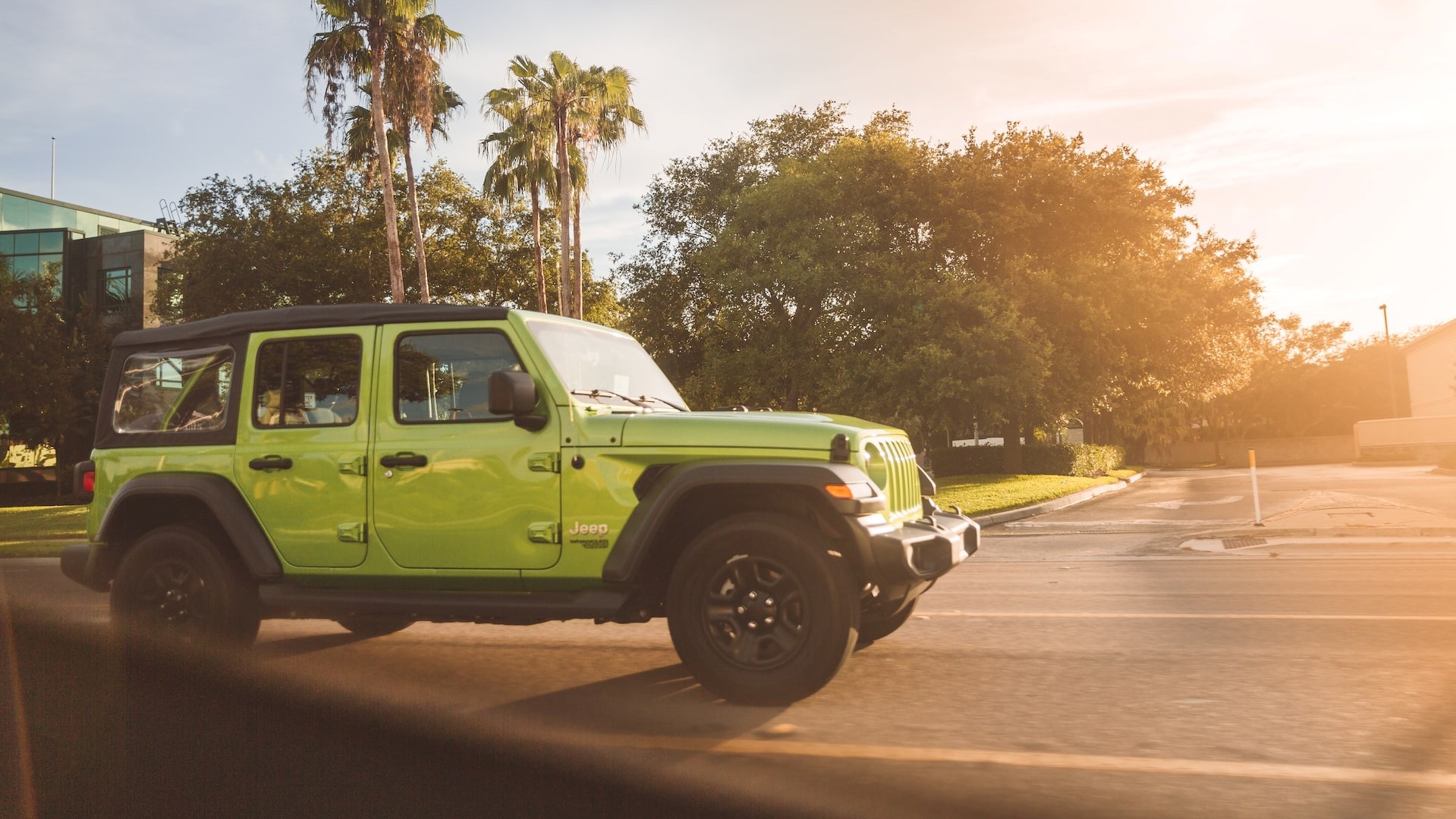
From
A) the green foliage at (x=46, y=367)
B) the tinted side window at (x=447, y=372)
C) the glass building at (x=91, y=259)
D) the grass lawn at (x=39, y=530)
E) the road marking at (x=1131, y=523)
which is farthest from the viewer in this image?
the glass building at (x=91, y=259)

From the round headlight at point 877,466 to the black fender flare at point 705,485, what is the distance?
19 cm

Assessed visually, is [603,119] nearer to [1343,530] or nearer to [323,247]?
[323,247]

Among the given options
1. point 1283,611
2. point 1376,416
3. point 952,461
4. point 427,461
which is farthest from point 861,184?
point 1376,416

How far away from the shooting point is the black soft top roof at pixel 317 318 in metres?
5.50

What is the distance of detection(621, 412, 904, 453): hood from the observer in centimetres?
479

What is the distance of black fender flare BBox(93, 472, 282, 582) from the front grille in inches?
129

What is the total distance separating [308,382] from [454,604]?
5.21ft

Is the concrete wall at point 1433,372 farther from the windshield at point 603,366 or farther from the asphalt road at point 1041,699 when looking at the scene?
the windshield at point 603,366

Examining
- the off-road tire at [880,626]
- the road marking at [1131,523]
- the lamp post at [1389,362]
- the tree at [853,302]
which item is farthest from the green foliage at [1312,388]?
the off-road tire at [880,626]

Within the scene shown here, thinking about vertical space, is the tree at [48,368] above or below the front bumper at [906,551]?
above

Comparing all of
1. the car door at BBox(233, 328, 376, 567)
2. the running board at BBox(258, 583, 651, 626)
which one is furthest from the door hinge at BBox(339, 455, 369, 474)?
the running board at BBox(258, 583, 651, 626)

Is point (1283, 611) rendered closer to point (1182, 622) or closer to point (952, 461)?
point (1182, 622)

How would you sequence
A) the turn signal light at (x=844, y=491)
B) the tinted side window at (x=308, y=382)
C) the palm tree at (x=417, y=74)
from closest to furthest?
the turn signal light at (x=844, y=491) → the tinted side window at (x=308, y=382) → the palm tree at (x=417, y=74)

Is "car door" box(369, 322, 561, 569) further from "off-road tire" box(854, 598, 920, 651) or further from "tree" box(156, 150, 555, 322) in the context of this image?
"tree" box(156, 150, 555, 322)
